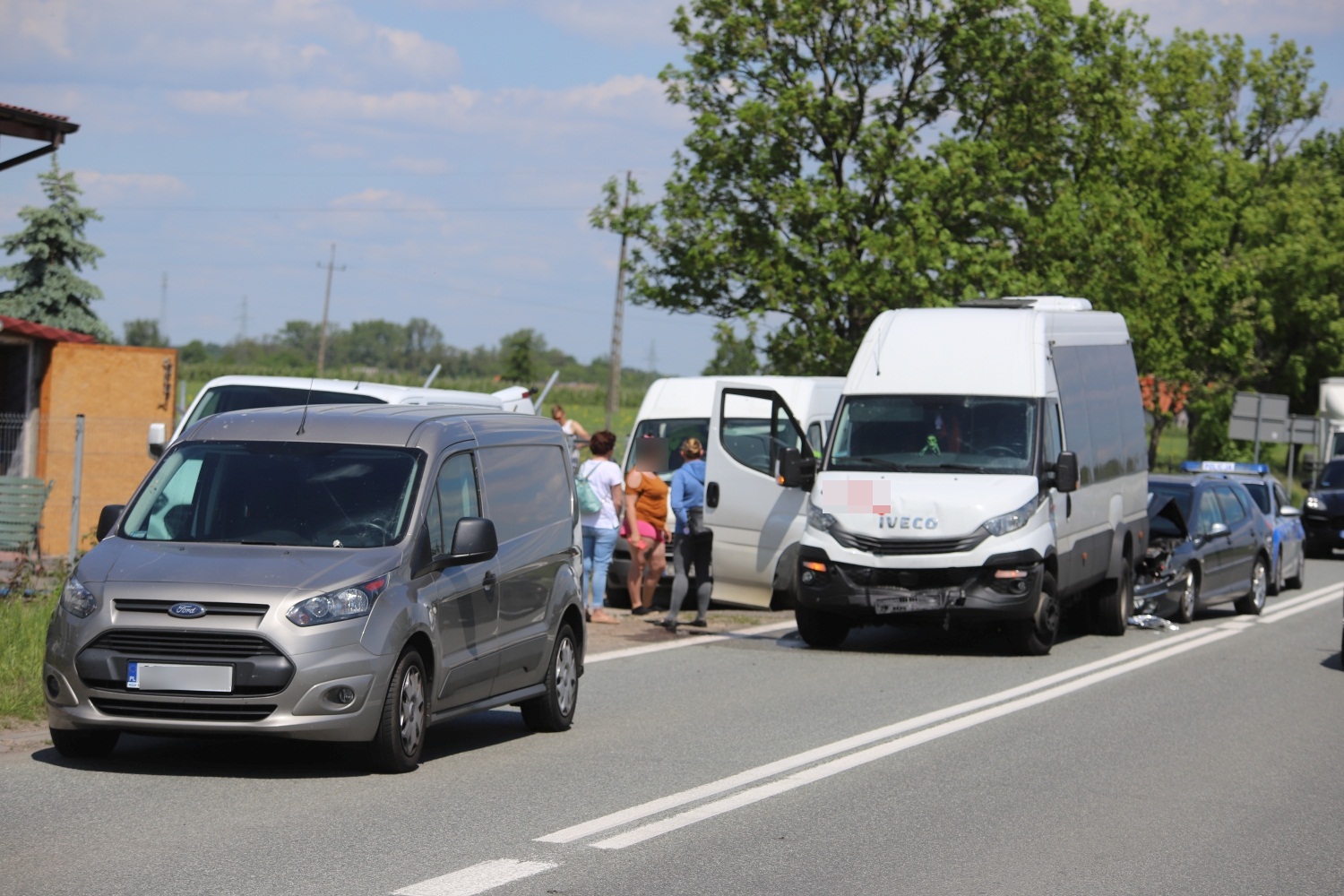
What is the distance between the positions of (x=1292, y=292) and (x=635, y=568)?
45.6 metres

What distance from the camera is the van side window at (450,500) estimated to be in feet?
29.1

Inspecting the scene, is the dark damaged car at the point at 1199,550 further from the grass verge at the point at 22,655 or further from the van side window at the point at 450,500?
the grass verge at the point at 22,655

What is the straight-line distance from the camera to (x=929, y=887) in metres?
6.43

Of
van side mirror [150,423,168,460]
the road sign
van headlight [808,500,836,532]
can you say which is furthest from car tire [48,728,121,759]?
the road sign

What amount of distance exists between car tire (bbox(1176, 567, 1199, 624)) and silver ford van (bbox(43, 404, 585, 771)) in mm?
11059

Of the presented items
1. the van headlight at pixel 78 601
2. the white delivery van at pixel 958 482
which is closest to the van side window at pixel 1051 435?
the white delivery van at pixel 958 482

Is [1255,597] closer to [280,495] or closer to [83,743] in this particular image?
[280,495]

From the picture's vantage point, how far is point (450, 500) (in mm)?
9125

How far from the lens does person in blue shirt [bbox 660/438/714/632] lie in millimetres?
16484

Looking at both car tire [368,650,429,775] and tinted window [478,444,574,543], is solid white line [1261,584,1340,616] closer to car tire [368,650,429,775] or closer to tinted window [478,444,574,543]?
tinted window [478,444,574,543]

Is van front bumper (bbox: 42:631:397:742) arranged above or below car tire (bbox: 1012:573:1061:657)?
above

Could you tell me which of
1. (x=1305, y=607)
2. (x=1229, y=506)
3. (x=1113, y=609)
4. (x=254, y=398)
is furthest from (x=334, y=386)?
(x=1305, y=607)

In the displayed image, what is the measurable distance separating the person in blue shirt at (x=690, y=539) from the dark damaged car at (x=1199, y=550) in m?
Answer: 5.48

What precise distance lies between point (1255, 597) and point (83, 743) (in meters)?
16.5
